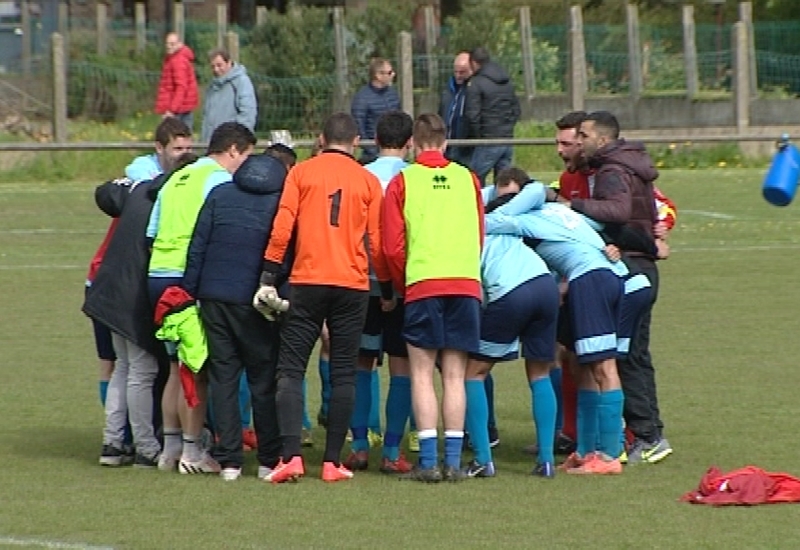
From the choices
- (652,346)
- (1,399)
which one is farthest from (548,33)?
(1,399)

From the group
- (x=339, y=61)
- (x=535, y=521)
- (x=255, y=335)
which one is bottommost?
(x=535, y=521)

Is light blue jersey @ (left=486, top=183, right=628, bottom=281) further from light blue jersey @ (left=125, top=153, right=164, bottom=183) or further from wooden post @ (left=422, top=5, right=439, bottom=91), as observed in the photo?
wooden post @ (left=422, top=5, right=439, bottom=91)

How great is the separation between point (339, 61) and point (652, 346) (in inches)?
731

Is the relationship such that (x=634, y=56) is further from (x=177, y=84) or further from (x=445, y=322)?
(x=445, y=322)

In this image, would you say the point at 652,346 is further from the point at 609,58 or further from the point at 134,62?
the point at 134,62

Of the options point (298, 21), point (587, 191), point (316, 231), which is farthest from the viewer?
point (298, 21)

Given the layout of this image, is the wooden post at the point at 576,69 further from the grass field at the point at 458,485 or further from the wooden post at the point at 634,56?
the grass field at the point at 458,485

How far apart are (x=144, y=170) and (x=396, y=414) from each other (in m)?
1.92

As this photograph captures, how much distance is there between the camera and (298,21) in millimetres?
34312

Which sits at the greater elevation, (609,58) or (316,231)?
(609,58)

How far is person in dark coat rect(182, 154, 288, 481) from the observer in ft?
31.1

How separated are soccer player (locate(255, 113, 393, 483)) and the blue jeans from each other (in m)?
11.8

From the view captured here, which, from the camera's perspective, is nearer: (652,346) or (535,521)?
(535,521)

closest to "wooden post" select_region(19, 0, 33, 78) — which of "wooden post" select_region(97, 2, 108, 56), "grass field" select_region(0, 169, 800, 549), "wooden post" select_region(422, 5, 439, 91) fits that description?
"wooden post" select_region(97, 2, 108, 56)
